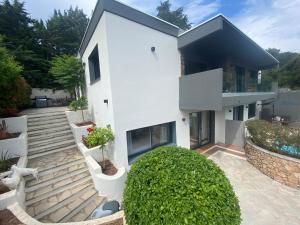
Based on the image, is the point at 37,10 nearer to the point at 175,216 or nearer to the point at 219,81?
the point at 219,81

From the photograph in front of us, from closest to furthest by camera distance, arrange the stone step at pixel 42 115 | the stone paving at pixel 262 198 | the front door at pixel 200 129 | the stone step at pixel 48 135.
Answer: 1. the stone paving at pixel 262 198
2. the stone step at pixel 48 135
3. the stone step at pixel 42 115
4. the front door at pixel 200 129

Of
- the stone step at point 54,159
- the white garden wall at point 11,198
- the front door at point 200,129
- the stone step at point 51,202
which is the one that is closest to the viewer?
the white garden wall at point 11,198

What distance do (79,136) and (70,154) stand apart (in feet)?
3.21

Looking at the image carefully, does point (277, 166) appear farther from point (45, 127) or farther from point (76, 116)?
point (45, 127)

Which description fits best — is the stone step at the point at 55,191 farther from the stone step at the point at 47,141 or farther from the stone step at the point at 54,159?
the stone step at the point at 47,141

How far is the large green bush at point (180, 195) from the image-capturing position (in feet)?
7.40

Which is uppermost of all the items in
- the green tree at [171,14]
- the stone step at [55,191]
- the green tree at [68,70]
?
the green tree at [171,14]

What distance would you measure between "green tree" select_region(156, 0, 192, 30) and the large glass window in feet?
86.9

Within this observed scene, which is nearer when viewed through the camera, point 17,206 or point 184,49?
point 17,206

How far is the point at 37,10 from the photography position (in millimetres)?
21188

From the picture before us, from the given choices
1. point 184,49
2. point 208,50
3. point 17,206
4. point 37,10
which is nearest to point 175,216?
point 17,206

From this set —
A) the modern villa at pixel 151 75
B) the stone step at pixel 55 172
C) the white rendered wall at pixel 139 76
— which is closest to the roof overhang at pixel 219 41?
the modern villa at pixel 151 75

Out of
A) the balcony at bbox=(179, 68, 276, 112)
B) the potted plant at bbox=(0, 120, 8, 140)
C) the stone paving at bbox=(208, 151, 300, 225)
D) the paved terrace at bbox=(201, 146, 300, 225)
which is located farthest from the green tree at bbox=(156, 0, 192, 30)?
the potted plant at bbox=(0, 120, 8, 140)

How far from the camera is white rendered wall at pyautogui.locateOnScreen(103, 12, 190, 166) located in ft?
19.5
